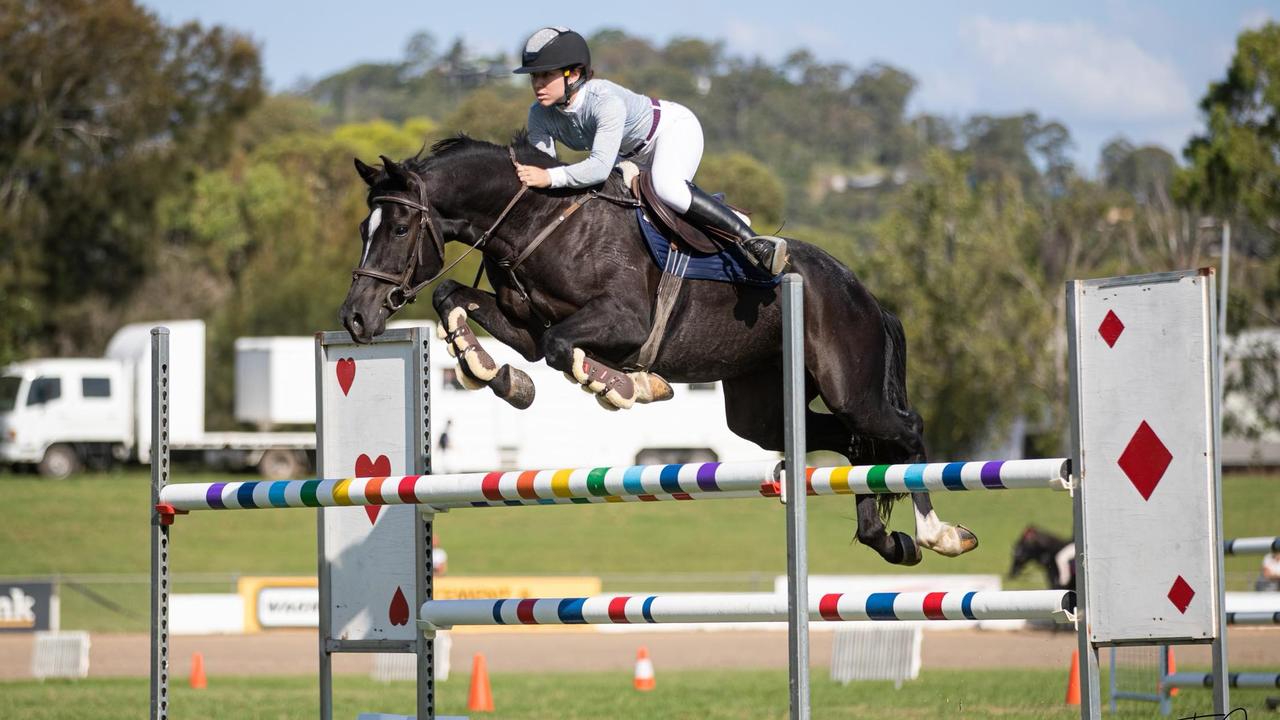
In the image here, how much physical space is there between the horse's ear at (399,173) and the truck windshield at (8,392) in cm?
2792

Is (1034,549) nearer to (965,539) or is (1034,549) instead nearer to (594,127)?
(965,539)

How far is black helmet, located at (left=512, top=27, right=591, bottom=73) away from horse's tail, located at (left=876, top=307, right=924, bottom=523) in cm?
179

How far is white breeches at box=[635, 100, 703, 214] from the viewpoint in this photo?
6.11 metres

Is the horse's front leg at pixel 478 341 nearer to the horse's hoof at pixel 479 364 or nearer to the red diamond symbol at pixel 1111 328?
the horse's hoof at pixel 479 364

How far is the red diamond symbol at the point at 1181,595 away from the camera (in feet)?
13.8

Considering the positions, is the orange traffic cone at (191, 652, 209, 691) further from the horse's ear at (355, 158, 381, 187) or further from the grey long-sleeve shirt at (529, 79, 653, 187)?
the grey long-sleeve shirt at (529, 79, 653, 187)

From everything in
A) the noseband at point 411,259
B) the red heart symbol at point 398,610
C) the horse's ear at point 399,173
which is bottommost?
the red heart symbol at point 398,610

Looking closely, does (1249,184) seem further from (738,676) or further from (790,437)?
(790,437)

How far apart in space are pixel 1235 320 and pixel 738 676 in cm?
1823

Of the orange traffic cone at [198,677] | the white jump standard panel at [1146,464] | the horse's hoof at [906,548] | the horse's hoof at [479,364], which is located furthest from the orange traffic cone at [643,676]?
the white jump standard panel at [1146,464]

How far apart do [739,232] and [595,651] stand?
12.5 metres

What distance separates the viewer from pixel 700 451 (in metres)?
32.0

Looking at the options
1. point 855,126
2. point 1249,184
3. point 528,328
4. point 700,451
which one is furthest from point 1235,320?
point 855,126

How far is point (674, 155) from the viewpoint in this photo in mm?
6195
